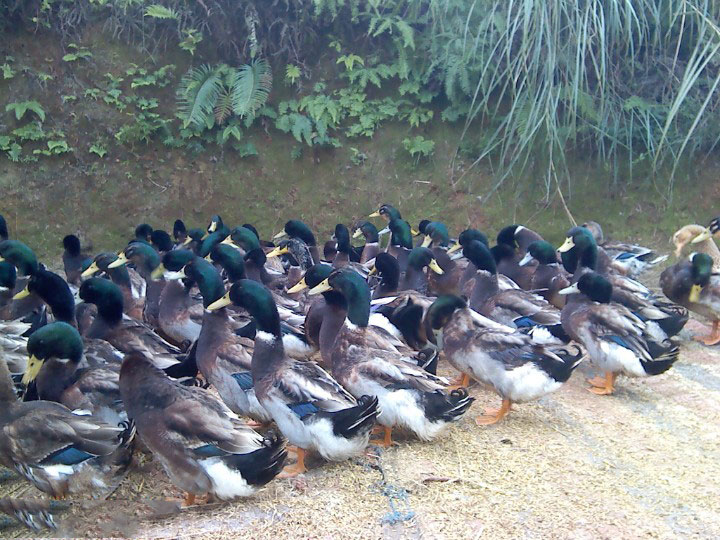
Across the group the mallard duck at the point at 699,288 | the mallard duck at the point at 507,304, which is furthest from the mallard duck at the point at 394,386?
the mallard duck at the point at 699,288

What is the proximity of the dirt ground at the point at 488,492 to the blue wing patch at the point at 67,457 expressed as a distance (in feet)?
1.07

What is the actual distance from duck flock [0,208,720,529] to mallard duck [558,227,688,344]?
21 mm

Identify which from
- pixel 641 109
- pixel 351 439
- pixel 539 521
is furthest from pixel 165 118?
pixel 539 521

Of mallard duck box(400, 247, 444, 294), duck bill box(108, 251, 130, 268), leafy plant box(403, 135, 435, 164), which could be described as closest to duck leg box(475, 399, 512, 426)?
mallard duck box(400, 247, 444, 294)

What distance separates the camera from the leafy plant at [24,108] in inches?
420

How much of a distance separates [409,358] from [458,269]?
3.20 meters

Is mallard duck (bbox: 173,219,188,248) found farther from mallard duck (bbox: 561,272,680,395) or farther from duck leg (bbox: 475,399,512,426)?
duck leg (bbox: 475,399,512,426)

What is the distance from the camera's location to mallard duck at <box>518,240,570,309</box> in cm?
738

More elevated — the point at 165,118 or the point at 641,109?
the point at 641,109

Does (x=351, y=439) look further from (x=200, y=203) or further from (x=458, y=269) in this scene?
(x=200, y=203)

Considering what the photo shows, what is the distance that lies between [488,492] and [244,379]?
1.82m

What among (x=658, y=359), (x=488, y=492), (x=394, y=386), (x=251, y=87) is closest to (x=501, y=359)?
(x=394, y=386)

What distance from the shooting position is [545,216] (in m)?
10.8

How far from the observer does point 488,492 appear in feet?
13.1
